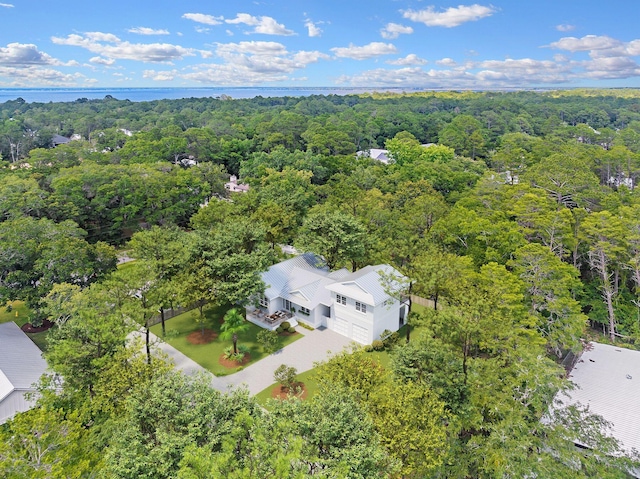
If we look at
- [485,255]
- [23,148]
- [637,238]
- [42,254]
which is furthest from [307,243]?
[23,148]

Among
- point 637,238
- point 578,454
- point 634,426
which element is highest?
point 637,238

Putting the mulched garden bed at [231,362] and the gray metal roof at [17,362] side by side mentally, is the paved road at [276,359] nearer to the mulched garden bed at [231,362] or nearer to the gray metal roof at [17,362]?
the mulched garden bed at [231,362]

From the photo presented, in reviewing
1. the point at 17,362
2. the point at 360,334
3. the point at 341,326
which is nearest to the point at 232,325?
the point at 341,326

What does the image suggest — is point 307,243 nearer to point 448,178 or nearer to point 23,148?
point 448,178

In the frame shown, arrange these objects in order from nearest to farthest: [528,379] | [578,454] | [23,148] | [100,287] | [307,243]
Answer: [578,454] → [528,379] → [100,287] → [307,243] → [23,148]

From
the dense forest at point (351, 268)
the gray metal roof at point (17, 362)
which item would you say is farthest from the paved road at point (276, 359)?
the gray metal roof at point (17, 362)

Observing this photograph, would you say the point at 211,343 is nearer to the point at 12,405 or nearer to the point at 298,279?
the point at 298,279

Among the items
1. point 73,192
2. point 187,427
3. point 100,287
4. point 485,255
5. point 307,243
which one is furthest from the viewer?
point 73,192
